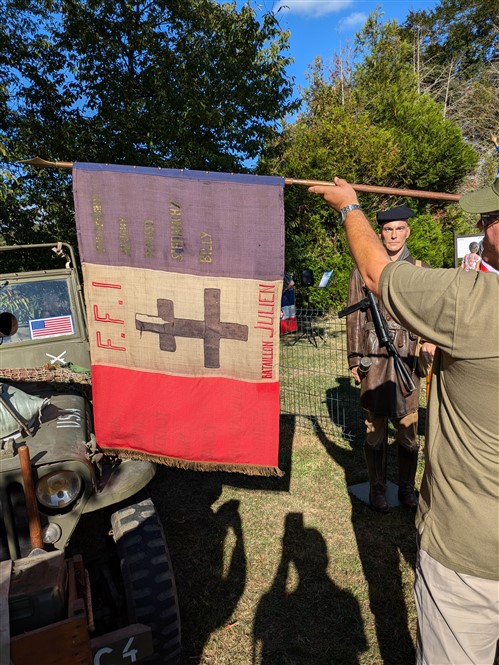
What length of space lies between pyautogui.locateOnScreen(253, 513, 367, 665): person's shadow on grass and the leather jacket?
3.68 feet

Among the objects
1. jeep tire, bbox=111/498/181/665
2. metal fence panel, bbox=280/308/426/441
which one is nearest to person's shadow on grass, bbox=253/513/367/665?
jeep tire, bbox=111/498/181/665

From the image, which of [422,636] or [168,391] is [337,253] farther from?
[422,636]

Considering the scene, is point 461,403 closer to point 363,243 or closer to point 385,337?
point 363,243

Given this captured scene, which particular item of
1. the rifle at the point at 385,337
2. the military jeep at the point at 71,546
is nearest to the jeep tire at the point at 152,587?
the military jeep at the point at 71,546

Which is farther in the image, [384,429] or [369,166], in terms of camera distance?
[369,166]

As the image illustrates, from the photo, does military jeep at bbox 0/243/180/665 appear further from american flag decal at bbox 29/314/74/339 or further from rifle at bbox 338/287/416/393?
rifle at bbox 338/287/416/393

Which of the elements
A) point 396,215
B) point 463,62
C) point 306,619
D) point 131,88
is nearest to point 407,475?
point 306,619

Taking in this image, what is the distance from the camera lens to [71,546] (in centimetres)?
309

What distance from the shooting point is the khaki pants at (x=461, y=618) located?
139 cm

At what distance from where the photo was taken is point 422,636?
1.51 metres

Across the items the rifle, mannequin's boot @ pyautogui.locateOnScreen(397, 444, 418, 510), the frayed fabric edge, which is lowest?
mannequin's boot @ pyautogui.locateOnScreen(397, 444, 418, 510)

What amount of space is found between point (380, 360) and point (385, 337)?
197mm

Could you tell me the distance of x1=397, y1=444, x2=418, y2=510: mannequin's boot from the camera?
11.4 ft

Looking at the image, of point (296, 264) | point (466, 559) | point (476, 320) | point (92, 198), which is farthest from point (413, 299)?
point (296, 264)
